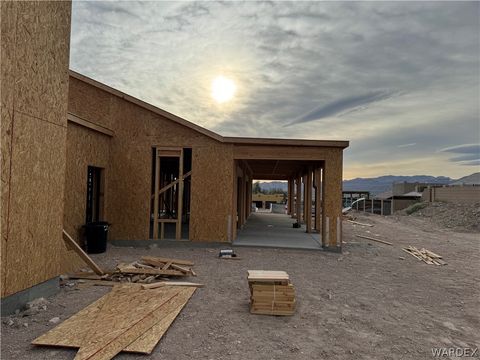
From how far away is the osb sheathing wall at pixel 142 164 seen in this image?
35.5 ft

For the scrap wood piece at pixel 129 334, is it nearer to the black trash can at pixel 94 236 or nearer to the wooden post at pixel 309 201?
the black trash can at pixel 94 236

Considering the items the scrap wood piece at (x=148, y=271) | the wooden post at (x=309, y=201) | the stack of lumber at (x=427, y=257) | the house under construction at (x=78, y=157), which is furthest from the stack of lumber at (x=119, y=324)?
the wooden post at (x=309, y=201)

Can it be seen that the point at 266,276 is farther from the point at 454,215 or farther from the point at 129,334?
the point at 454,215

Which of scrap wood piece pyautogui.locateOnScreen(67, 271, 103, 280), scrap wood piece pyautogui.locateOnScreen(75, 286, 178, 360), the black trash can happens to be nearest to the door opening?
the black trash can

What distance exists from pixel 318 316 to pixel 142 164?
8.01 m

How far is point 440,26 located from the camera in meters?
8.41

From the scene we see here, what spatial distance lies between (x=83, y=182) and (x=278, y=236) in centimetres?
789

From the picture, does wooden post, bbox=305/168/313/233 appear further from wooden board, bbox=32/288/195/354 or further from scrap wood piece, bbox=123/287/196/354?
wooden board, bbox=32/288/195/354

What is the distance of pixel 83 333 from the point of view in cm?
407

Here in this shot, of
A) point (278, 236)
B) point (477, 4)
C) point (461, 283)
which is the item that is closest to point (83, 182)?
point (278, 236)

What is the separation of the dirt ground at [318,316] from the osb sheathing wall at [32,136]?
2.91 ft

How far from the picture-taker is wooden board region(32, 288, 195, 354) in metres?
3.77

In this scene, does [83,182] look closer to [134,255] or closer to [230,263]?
[134,255]

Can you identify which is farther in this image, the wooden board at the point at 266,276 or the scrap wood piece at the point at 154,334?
the wooden board at the point at 266,276
